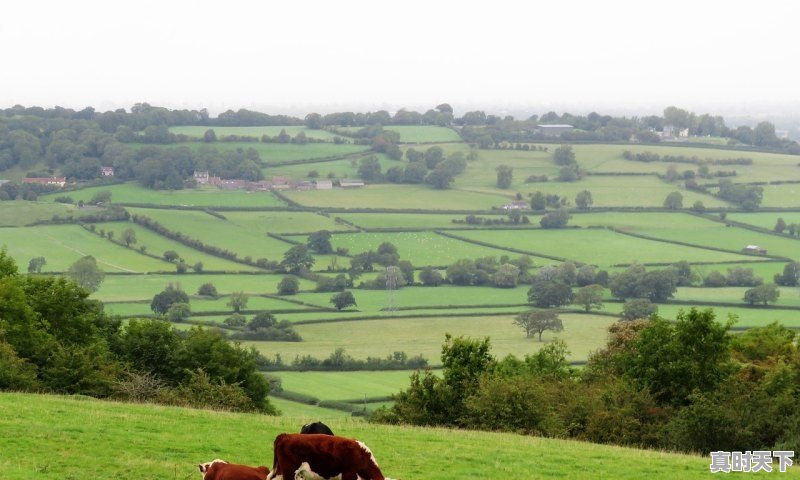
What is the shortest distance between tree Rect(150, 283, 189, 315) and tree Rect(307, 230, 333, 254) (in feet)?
88.4

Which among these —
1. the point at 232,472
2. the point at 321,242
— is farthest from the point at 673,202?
the point at 232,472

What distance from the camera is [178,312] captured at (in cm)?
Answer: 8562

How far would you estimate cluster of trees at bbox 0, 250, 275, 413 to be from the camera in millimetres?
34281

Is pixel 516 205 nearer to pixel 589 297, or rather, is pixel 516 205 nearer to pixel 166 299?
pixel 589 297

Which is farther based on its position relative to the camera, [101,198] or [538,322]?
[101,198]

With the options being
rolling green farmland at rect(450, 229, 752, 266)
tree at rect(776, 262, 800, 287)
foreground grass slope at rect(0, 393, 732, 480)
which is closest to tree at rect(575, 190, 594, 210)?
rolling green farmland at rect(450, 229, 752, 266)

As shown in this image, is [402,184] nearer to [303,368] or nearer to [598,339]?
[598,339]

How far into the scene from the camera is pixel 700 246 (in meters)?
123

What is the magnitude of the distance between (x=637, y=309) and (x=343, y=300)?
24.8m

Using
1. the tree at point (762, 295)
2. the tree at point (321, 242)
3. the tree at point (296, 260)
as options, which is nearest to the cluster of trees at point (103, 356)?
the tree at point (296, 260)

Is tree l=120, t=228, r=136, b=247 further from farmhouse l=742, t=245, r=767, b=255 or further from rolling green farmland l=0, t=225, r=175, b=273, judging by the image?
farmhouse l=742, t=245, r=767, b=255

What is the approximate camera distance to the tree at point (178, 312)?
279ft

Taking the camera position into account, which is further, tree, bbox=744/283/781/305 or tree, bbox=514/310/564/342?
tree, bbox=744/283/781/305

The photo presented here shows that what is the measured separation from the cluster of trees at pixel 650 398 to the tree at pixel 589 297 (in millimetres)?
54583
